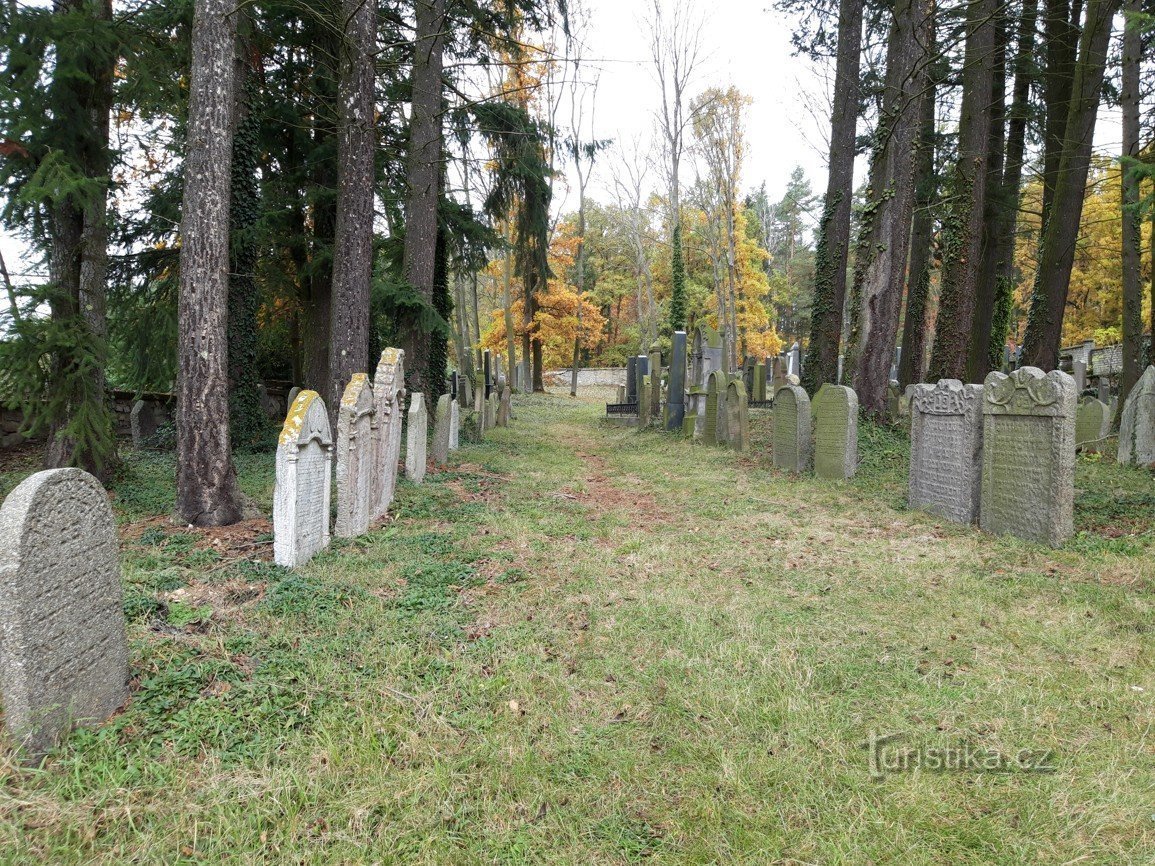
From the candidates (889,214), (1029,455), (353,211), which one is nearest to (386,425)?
(353,211)

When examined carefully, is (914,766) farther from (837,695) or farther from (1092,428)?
(1092,428)

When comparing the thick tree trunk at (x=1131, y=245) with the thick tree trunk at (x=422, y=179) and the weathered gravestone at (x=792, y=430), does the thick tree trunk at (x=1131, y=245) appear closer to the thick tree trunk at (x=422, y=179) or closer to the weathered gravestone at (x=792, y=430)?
the weathered gravestone at (x=792, y=430)

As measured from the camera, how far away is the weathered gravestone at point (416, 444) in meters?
8.35

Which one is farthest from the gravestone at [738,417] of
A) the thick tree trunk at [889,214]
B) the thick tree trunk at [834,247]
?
the thick tree trunk at [834,247]

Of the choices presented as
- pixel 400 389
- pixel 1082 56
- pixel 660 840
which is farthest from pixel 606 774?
pixel 1082 56

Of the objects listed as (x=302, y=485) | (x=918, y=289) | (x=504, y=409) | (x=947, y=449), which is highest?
(x=918, y=289)

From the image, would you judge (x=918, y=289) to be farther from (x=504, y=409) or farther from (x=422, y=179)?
(x=422, y=179)

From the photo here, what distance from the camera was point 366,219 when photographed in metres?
7.87

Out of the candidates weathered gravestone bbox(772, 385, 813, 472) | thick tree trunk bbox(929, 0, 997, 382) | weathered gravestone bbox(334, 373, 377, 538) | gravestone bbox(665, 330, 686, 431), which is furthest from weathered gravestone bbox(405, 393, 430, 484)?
thick tree trunk bbox(929, 0, 997, 382)

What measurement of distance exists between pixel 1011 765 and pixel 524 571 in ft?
10.8

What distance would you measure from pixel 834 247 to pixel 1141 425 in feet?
20.4

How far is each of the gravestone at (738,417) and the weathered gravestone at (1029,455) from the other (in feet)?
18.1

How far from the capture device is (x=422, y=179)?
11.0m

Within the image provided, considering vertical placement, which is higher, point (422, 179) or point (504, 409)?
point (422, 179)
